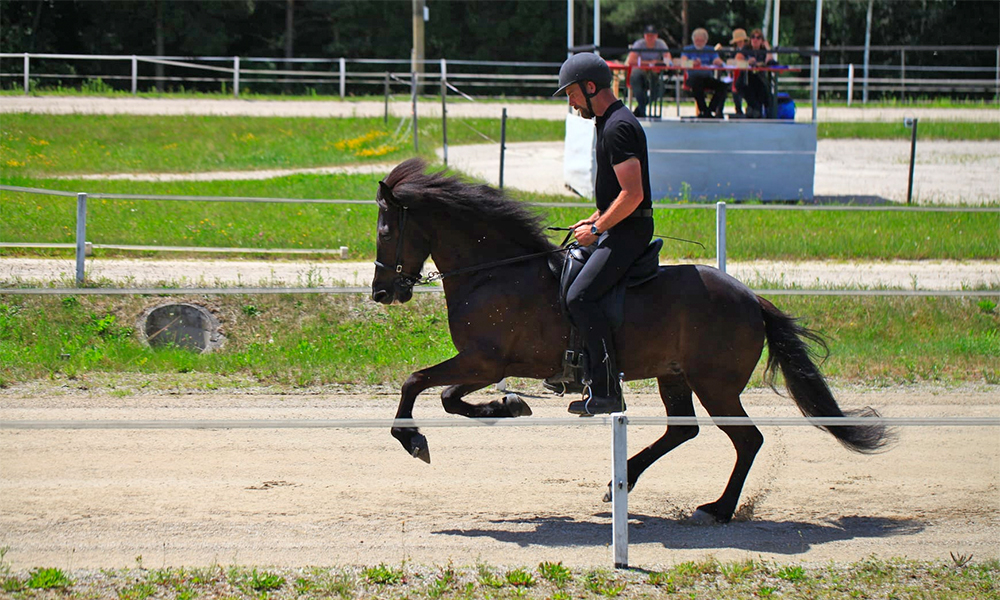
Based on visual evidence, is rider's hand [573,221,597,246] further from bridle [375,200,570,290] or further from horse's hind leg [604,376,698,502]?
horse's hind leg [604,376,698,502]

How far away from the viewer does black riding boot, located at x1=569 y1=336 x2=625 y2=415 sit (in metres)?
6.28

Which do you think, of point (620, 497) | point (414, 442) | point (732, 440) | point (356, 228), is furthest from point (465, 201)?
point (356, 228)

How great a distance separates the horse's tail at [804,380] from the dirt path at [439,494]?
0.52 meters

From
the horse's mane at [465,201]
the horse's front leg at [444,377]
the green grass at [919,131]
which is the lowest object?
the horse's front leg at [444,377]

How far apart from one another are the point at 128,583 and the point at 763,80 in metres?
17.7

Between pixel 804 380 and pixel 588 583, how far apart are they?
2.23 m

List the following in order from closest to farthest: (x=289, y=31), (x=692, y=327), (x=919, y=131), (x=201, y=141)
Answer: (x=692, y=327) → (x=201, y=141) → (x=919, y=131) → (x=289, y=31)

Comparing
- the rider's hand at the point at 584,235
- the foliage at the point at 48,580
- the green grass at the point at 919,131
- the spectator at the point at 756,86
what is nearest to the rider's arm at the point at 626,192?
the rider's hand at the point at 584,235

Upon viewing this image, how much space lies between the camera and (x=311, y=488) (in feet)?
22.4

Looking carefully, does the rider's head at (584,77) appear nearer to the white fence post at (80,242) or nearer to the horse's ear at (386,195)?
the horse's ear at (386,195)

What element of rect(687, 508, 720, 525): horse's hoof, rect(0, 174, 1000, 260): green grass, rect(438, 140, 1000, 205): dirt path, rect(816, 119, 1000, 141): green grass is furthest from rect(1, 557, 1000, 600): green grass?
rect(816, 119, 1000, 141): green grass

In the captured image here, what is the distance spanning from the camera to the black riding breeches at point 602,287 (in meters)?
6.25

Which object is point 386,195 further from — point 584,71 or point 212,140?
point 212,140

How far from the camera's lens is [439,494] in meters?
6.83
